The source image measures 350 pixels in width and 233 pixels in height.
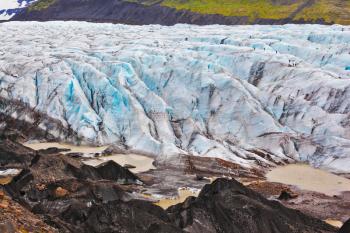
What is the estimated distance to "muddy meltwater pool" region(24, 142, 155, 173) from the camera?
3575 cm

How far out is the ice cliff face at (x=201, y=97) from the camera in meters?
39.7

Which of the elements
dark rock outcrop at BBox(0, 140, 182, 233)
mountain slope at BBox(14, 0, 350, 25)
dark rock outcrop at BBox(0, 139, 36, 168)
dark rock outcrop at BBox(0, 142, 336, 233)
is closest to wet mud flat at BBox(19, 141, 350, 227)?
dark rock outcrop at BBox(0, 140, 182, 233)

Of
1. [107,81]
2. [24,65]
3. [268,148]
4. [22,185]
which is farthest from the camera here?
[24,65]

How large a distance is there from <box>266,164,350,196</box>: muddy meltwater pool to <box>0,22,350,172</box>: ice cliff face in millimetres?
1190

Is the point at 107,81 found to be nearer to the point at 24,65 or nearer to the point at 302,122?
the point at 24,65

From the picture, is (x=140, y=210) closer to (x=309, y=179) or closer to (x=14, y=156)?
(x=14, y=156)

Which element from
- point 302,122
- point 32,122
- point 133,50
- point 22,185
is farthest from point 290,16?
point 22,185

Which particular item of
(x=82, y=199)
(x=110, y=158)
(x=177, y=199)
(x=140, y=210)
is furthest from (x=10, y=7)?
(x=140, y=210)

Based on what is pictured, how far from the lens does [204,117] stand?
44219mm

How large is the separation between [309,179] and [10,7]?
15080 centimetres

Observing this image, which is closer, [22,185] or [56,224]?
[56,224]

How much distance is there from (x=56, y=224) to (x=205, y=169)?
17829mm

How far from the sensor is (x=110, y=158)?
3762 cm

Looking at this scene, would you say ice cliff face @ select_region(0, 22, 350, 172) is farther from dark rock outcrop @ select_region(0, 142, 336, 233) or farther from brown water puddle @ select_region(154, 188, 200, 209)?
dark rock outcrop @ select_region(0, 142, 336, 233)
